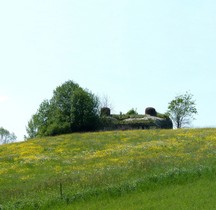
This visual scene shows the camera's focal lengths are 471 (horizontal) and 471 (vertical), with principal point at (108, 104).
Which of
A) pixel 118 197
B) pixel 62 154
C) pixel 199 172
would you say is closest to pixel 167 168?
pixel 199 172

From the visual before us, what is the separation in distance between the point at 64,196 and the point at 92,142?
26.0m

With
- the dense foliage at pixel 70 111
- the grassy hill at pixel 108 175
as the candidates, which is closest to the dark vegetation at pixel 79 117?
the dense foliage at pixel 70 111

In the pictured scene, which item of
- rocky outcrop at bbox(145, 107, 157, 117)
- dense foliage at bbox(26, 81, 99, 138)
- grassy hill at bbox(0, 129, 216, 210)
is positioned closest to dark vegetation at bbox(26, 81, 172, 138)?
dense foliage at bbox(26, 81, 99, 138)

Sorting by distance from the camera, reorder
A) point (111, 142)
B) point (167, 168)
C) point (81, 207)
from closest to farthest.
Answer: point (81, 207)
point (167, 168)
point (111, 142)

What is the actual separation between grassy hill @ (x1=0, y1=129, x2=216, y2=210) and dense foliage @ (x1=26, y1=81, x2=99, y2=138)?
33768 mm

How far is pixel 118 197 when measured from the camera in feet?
62.4

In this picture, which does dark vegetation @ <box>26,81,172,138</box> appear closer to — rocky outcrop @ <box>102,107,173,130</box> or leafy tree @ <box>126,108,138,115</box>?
rocky outcrop @ <box>102,107,173,130</box>

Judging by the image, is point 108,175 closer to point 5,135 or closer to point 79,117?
point 79,117

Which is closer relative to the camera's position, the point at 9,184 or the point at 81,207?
the point at 81,207

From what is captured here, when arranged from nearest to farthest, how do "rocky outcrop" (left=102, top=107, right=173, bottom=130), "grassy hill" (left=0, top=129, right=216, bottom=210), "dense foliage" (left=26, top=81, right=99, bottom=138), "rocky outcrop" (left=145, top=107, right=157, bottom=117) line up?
"grassy hill" (left=0, top=129, right=216, bottom=210) < "dense foliage" (left=26, top=81, right=99, bottom=138) < "rocky outcrop" (left=102, top=107, right=173, bottom=130) < "rocky outcrop" (left=145, top=107, right=157, bottom=117)

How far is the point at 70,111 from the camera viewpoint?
75.9 metres

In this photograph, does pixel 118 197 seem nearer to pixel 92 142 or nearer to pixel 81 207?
pixel 81 207

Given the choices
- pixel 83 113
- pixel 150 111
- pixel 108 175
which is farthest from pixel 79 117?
pixel 108 175

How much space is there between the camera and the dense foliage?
247 ft
